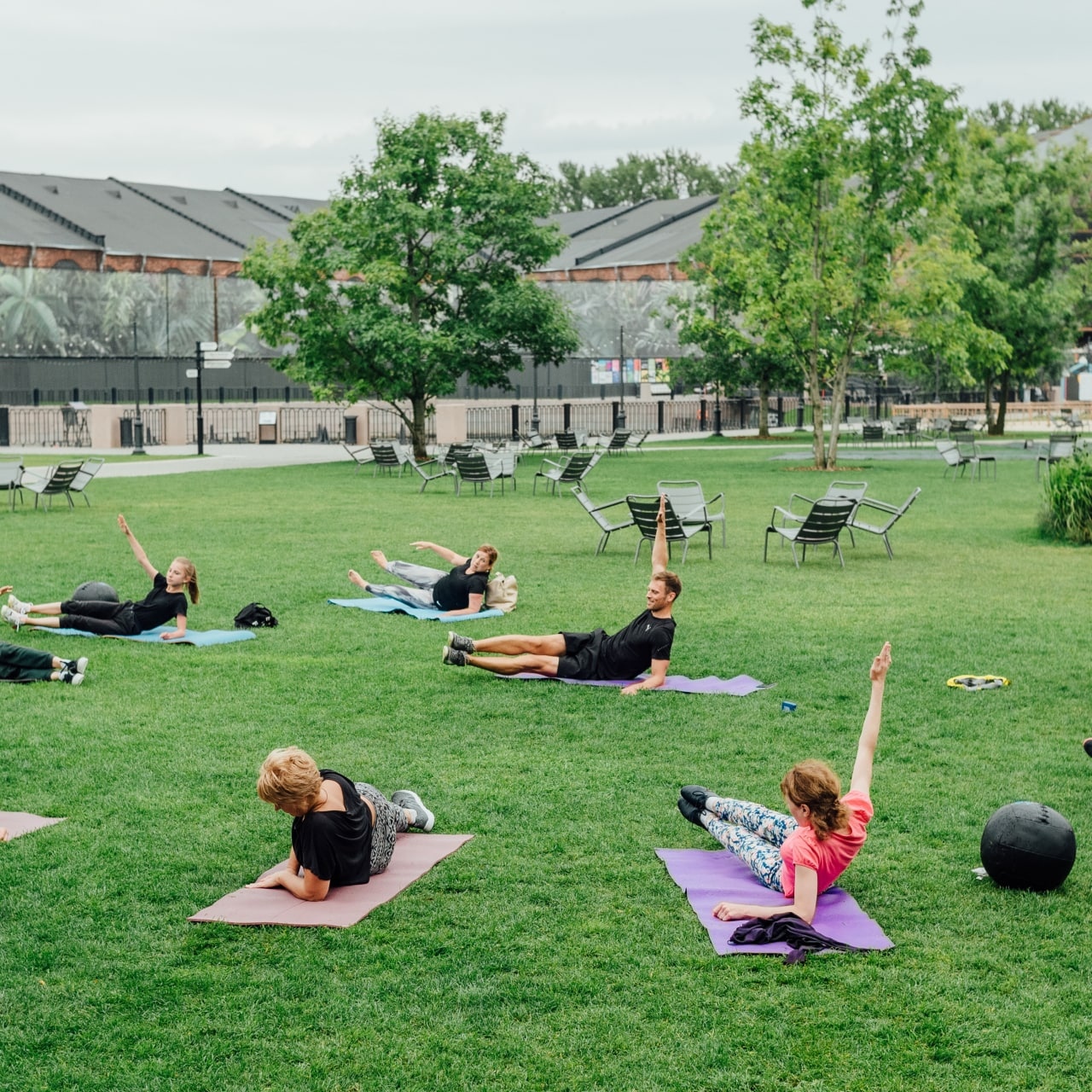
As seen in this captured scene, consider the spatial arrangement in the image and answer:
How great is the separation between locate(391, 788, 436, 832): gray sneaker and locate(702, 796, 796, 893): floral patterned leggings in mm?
1240

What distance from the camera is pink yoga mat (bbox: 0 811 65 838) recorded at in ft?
21.5

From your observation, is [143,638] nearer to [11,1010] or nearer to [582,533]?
[11,1010]

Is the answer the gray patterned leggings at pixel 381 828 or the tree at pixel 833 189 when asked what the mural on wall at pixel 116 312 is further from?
the gray patterned leggings at pixel 381 828

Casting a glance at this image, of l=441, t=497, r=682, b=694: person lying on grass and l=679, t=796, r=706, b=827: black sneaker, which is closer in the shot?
l=679, t=796, r=706, b=827: black sneaker

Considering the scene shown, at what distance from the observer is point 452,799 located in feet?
23.2

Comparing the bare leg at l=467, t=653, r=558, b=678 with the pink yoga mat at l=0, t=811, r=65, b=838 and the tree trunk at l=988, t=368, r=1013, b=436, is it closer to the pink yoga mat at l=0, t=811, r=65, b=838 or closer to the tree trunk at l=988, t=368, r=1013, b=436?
the pink yoga mat at l=0, t=811, r=65, b=838

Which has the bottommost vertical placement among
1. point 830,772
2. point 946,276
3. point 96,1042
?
point 96,1042

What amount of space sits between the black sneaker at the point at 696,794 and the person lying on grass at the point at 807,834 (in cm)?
30

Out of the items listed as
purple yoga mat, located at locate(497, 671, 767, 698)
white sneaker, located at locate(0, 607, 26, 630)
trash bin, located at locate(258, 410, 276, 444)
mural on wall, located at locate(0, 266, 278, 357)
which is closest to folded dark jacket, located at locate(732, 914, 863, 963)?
purple yoga mat, located at locate(497, 671, 767, 698)

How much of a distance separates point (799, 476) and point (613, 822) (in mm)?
22577

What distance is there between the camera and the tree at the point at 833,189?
2945 centimetres

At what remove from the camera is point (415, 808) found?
6586mm

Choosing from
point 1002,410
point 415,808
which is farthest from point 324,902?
point 1002,410

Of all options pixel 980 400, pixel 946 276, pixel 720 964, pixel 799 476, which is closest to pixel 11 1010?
pixel 720 964
